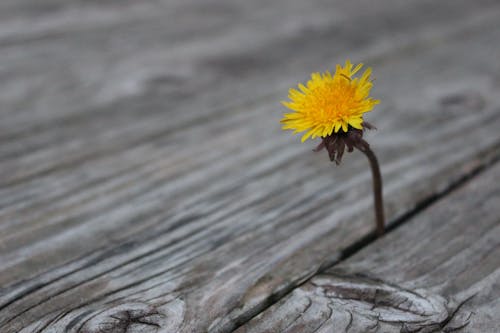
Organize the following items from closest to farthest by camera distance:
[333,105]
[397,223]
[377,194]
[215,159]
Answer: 1. [333,105]
2. [377,194]
3. [397,223]
4. [215,159]

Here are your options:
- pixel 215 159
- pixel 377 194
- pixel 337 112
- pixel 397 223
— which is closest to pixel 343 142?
pixel 337 112

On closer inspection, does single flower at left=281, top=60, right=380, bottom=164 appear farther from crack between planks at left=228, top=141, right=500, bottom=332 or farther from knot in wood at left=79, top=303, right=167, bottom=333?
knot in wood at left=79, top=303, right=167, bottom=333

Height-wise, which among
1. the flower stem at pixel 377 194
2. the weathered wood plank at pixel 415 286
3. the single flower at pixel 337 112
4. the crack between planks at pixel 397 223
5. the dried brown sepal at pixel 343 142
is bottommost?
the weathered wood plank at pixel 415 286

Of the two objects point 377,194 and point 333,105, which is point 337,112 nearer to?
point 333,105

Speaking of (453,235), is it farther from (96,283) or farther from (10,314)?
(10,314)

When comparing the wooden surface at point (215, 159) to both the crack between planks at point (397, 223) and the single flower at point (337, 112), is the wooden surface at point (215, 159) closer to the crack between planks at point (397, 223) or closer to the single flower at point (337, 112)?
the crack between planks at point (397, 223)

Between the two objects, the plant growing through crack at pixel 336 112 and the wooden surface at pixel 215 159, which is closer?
the plant growing through crack at pixel 336 112

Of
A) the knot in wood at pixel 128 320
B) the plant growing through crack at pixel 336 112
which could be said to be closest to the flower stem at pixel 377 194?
the plant growing through crack at pixel 336 112

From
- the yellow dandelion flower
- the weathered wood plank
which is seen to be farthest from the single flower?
the weathered wood plank
